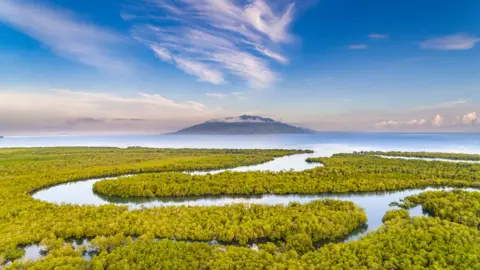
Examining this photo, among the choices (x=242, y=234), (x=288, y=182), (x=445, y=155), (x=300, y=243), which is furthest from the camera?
(x=445, y=155)

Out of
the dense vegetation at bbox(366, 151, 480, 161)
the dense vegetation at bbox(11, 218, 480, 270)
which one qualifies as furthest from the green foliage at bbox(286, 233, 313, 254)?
the dense vegetation at bbox(366, 151, 480, 161)

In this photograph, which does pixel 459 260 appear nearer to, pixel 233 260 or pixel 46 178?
pixel 233 260

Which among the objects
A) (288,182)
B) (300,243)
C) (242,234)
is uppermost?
(288,182)

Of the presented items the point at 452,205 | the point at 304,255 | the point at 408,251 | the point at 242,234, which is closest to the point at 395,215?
the point at 452,205

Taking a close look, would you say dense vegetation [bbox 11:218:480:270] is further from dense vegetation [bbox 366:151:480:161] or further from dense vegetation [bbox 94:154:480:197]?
dense vegetation [bbox 366:151:480:161]

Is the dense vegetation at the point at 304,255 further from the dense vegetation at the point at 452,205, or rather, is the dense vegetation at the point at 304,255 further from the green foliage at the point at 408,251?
the dense vegetation at the point at 452,205

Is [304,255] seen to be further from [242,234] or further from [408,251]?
[408,251]
